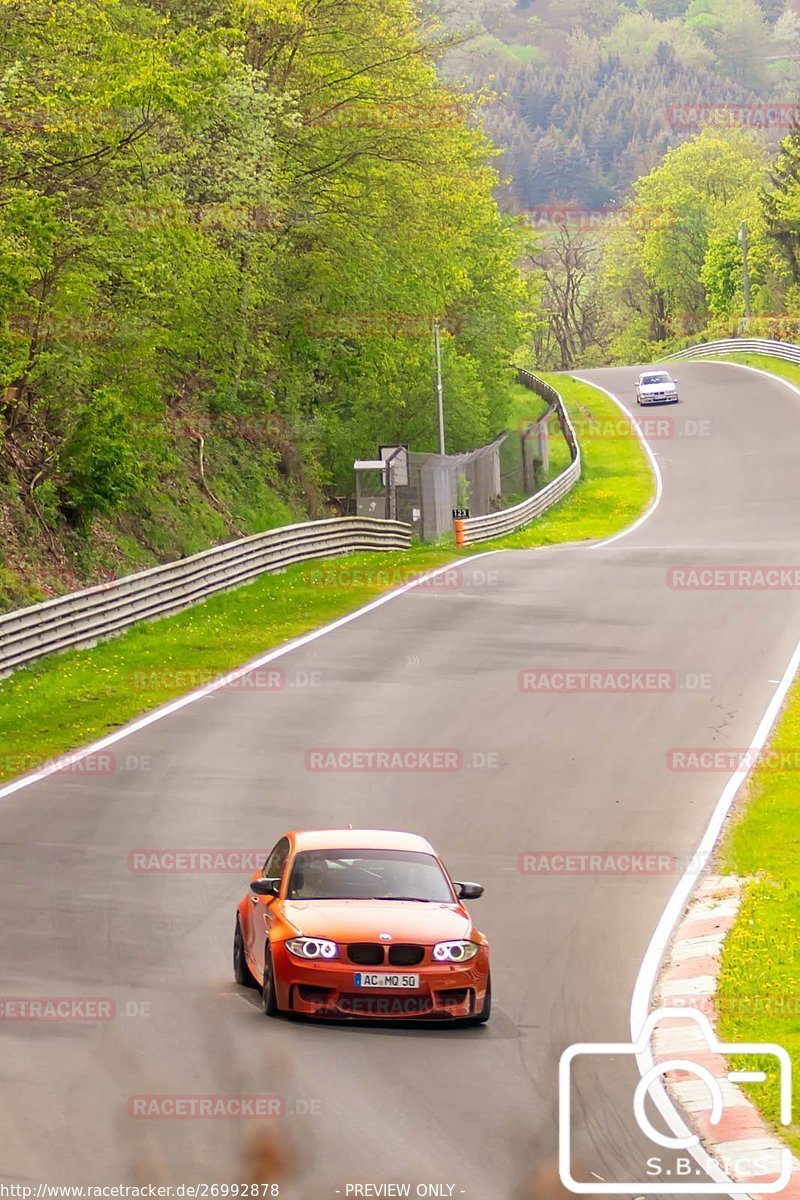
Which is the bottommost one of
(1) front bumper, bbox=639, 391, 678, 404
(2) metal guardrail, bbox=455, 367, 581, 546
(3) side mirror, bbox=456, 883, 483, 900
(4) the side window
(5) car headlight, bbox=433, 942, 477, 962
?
(2) metal guardrail, bbox=455, 367, 581, 546

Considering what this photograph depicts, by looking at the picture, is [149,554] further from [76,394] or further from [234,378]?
[234,378]

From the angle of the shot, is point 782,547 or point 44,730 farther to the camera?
point 782,547

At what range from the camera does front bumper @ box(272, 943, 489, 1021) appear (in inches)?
463

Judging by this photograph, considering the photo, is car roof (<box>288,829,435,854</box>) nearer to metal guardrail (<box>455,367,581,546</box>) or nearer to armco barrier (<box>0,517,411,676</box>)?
armco barrier (<box>0,517,411,676</box>)

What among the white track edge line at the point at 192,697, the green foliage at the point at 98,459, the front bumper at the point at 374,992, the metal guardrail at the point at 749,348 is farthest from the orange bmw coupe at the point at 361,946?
the metal guardrail at the point at 749,348

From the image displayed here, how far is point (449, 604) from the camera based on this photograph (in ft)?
117

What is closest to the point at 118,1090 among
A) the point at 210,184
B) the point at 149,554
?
the point at 149,554

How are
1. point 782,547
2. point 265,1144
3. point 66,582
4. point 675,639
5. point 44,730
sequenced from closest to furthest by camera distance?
point 265,1144
point 44,730
point 675,639
point 66,582
point 782,547

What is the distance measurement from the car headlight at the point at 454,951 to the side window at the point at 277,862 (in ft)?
5.20

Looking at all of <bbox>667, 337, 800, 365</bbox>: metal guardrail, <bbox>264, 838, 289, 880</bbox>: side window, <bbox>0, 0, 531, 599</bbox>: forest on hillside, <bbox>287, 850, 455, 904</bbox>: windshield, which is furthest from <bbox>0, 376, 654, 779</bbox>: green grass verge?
<bbox>667, 337, 800, 365</bbox>: metal guardrail

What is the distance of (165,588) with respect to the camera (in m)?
33.7

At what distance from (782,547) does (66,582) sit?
2027cm

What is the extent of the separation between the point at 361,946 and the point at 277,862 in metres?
1.79

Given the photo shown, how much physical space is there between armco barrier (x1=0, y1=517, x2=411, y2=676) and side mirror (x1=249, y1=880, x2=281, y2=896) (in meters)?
15.2
